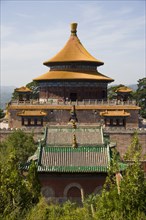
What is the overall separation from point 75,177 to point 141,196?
22.6 feet

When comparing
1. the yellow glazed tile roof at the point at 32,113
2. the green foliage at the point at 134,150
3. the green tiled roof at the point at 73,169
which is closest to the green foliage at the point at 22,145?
the yellow glazed tile roof at the point at 32,113

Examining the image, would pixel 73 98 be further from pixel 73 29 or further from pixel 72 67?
pixel 73 29

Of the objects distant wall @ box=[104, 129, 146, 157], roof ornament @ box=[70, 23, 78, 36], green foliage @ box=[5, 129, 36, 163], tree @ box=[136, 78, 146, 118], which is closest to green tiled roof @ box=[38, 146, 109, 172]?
green foliage @ box=[5, 129, 36, 163]

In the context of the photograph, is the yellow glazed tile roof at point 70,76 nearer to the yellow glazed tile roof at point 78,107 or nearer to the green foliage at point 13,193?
the yellow glazed tile roof at point 78,107

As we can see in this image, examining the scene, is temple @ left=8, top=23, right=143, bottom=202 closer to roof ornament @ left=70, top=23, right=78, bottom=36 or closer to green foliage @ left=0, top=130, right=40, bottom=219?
roof ornament @ left=70, top=23, right=78, bottom=36

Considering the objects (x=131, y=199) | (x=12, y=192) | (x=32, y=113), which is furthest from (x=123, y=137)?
(x=131, y=199)

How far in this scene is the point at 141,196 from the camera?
1502cm

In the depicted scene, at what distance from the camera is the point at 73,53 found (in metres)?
54.4

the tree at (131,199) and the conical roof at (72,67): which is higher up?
the conical roof at (72,67)

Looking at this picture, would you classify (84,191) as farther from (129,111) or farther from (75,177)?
(129,111)

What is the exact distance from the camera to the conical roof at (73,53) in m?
52.8

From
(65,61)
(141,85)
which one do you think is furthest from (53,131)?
(141,85)

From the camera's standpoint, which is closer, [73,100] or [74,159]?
[74,159]

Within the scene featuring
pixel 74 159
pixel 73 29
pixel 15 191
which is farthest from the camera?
pixel 73 29
